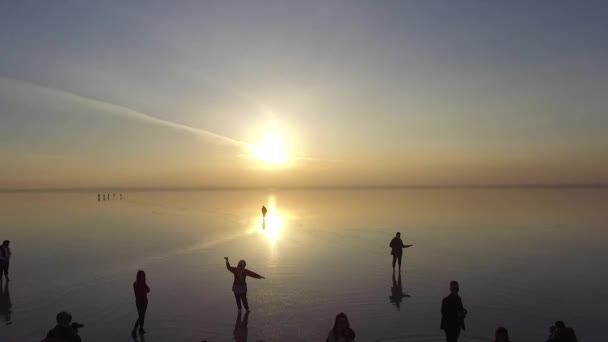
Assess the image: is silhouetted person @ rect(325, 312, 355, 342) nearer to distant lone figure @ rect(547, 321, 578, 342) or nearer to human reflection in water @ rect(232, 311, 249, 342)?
distant lone figure @ rect(547, 321, 578, 342)

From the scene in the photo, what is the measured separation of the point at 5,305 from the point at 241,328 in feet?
26.8

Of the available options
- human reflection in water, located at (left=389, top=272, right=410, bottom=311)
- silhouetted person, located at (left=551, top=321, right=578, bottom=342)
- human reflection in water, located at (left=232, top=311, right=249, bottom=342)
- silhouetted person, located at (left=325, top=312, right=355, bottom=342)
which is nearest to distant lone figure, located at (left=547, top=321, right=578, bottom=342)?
silhouetted person, located at (left=551, top=321, right=578, bottom=342)

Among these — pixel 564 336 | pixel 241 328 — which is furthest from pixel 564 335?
pixel 241 328

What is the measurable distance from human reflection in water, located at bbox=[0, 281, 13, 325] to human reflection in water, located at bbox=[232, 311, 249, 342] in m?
6.27

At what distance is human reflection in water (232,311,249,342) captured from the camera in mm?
9941

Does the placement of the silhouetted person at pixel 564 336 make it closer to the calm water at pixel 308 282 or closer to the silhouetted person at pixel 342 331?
the calm water at pixel 308 282

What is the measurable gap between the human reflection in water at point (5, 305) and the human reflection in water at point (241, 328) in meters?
6.27

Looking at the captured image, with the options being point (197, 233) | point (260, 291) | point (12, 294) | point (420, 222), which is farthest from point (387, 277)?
point (420, 222)

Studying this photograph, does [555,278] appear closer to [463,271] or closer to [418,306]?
[463,271]

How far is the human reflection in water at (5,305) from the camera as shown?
37.3ft

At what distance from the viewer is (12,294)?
46.2 ft

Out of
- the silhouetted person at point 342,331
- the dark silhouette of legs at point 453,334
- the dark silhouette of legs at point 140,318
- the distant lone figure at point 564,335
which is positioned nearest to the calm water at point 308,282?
the dark silhouette of legs at point 140,318

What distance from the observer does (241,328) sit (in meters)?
10.6

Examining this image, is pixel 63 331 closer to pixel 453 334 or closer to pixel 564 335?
pixel 453 334
